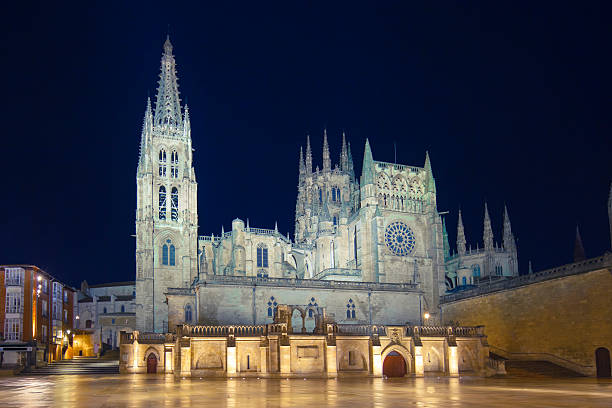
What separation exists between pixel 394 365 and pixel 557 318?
36.1 feet

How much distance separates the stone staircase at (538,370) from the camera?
36.6 metres

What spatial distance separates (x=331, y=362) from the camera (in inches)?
1437

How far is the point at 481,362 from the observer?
39031 millimetres

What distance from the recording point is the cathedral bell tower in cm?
6344

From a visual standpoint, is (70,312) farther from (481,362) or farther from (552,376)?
(552,376)

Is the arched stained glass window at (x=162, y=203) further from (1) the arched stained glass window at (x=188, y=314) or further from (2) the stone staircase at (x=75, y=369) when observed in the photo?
(2) the stone staircase at (x=75, y=369)

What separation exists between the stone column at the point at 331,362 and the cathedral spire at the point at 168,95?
42.9 metres

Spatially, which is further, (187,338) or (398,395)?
(187,338)

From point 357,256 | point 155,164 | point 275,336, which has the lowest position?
point 275,336

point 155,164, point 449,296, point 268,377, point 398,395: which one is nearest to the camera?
point 398,395

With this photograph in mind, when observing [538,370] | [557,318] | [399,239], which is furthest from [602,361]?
[399,239]

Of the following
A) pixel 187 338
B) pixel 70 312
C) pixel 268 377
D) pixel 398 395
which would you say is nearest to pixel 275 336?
pixel 268 377

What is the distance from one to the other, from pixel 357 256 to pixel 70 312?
33965 millimetres

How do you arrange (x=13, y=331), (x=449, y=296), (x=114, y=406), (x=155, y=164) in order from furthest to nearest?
(x=155, y=164)
(x=449, y=296)
(x=13, y=331)
(x=114, y=406)
